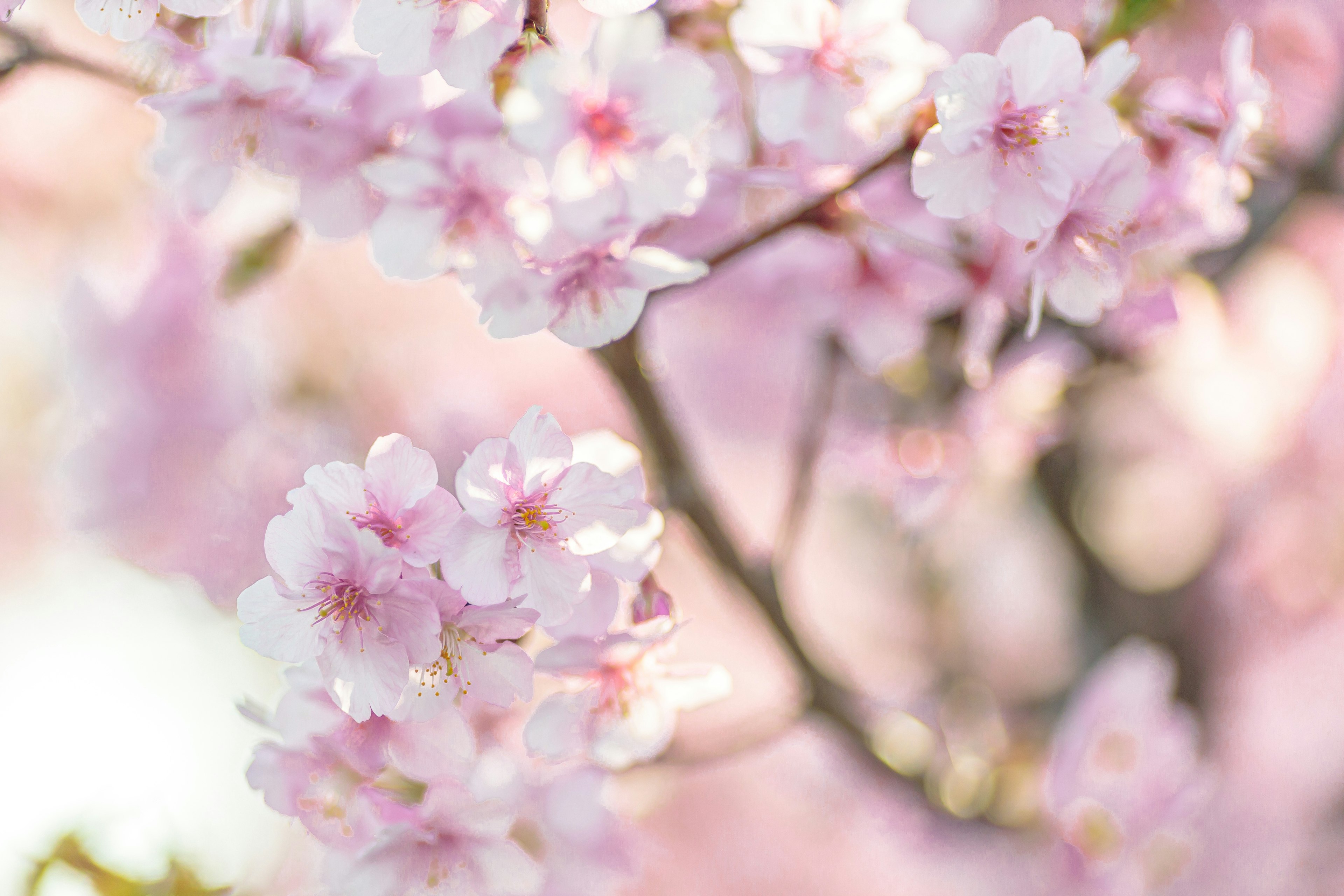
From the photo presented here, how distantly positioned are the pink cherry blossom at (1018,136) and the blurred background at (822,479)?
0.64 feet

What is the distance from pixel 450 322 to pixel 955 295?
4.71 feet

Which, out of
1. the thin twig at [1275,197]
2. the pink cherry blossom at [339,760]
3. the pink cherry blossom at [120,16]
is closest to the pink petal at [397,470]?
the pink cherry blossom at [339,760]

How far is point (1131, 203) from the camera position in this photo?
18.4 inches

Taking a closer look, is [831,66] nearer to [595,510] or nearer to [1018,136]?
[1018,136]

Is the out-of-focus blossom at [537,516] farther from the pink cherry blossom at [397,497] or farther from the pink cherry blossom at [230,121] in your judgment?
the pink cherry blossom at [230,121]

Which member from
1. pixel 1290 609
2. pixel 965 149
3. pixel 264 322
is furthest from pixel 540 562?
pixel 1290 609

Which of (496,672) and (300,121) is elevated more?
(300,121)

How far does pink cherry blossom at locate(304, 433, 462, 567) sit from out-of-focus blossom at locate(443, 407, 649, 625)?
1 centimetres

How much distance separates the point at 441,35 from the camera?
40 cm

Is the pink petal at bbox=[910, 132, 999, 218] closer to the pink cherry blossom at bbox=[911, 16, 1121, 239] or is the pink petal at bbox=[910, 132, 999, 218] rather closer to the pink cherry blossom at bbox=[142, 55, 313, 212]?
the pink cherry blossom at bbox=[911, 16, 1121, 239]

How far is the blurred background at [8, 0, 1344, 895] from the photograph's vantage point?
2.90 feet

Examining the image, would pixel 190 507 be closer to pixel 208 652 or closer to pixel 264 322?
pixel 264 322

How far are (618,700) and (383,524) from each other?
0.59 feet

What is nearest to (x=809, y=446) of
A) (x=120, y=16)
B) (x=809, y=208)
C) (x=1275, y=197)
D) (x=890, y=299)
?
(x=890, y=299)
